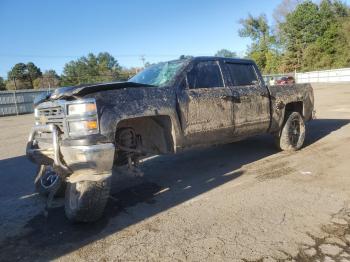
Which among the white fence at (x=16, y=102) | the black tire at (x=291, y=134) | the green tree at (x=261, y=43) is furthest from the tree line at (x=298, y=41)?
the black tire at (x=291, y=134)

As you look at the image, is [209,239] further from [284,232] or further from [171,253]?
[284,232]

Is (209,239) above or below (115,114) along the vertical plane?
below

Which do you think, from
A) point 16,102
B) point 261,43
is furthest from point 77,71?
point 16,102

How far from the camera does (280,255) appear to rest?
325 cm

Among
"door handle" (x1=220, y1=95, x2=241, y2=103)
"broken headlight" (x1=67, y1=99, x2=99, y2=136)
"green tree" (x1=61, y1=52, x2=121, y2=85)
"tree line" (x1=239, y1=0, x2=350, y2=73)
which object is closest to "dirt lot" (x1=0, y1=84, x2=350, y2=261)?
"broken headlight" (x1=67, y1=99, x2=99, y2=136)

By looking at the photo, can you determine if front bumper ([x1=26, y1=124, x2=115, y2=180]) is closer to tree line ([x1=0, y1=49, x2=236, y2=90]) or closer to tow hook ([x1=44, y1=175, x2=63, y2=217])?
tow hook ([x1=44, y1=175, x2=63, y2=217])

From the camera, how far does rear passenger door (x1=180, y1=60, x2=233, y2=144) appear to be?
205 inches

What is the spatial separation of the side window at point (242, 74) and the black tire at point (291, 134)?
1.19 m

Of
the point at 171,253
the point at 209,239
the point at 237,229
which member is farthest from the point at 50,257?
the point at 237,229

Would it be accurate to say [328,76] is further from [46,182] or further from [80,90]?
[80,90]

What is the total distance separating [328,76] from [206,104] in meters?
51.2

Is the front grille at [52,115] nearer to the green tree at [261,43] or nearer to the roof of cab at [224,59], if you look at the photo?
the roof of cab at [224,59]

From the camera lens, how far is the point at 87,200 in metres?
3.97

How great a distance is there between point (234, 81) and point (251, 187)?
1.91 metres
